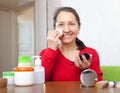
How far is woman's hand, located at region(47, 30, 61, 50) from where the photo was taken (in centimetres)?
100

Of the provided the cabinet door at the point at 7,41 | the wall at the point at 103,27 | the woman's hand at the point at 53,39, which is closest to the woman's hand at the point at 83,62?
the woman's hand at the point at 53,39

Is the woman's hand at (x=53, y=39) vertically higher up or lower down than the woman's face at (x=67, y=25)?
lower down

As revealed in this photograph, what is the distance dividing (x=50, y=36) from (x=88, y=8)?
0.99 m

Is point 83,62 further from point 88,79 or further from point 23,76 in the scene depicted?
point 23,76

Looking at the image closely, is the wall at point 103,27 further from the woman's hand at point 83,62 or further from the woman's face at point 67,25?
the woman's hand at point 83,62

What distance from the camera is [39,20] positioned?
2.32 meters

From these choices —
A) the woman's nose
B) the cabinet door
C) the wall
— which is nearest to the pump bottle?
the woman's nose

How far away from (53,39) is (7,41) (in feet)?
9.63

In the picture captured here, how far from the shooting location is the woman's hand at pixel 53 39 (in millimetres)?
1005

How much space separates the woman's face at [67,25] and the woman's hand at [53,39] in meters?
0.06

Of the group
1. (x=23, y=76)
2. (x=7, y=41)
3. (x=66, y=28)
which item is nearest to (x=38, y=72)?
(x=23, y=76)

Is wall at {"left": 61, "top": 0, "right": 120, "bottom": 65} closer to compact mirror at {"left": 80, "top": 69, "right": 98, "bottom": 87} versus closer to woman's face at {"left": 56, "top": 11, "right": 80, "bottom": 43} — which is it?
woman's face at {"left": 56, "top": 11, "right": 80, "bottom": 43}

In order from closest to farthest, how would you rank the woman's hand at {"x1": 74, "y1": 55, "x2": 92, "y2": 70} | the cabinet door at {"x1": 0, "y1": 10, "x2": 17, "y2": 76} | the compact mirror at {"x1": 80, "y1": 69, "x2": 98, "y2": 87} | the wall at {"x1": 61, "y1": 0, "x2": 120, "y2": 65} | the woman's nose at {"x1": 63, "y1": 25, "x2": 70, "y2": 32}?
the compact mirror at {"x1": 80, "y1": 69, "x2": 98, "y2": 87} → the woman's hand at {"x1": 74, "y1": 55, "x2": 92, "y2": 70} → the woman's nose at {"x1": 63, "y1": 25, "x2": 70, "y2": 32} → the wall at {"x1": 61, "y1": 0, "x2": 120, "y2": 65} → the cabinet door at {"x1": 0, "y1": 10, "x2": 17, "y2": 76}

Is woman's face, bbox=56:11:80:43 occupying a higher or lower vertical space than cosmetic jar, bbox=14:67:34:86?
higher
